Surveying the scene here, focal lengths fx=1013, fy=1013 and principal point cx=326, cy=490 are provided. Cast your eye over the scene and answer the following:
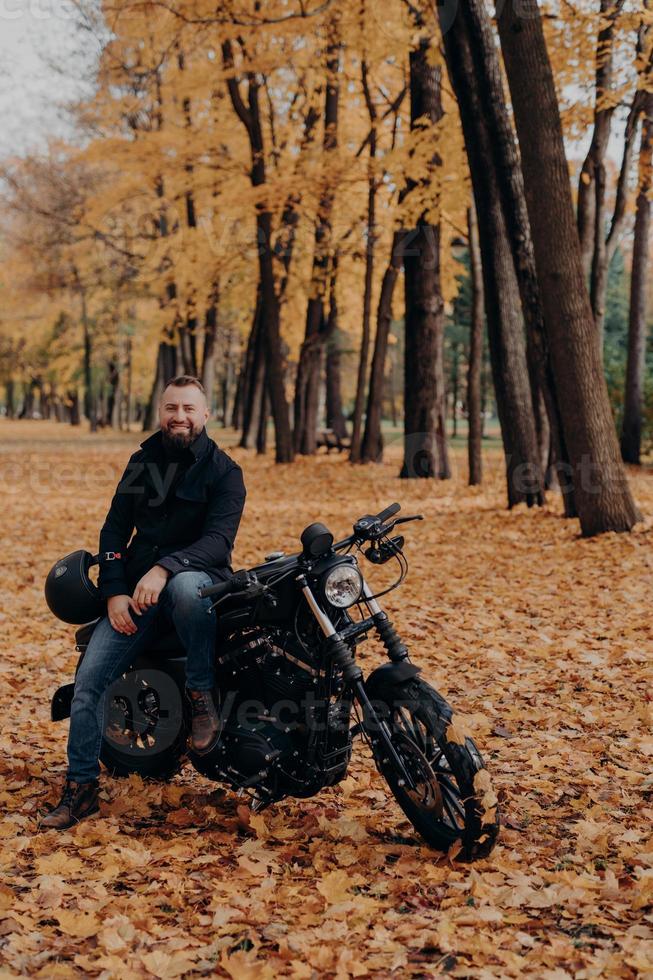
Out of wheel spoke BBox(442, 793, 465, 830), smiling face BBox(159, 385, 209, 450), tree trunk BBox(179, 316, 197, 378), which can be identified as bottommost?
wheel spoke BBox(442, 793, 465, 830)

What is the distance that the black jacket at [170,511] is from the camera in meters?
4.41

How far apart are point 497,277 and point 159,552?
970 centimetres

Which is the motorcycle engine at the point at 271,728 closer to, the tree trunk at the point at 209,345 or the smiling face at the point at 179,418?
the smiling face at the point at 179,418

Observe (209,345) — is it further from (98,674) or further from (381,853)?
(381,853)

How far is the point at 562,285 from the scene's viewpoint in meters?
10.7

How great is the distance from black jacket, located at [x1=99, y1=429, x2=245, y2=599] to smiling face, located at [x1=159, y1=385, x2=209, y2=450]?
2.0 inches

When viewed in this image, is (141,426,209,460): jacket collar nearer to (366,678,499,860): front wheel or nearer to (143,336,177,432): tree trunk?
(366,678,499,860): front wheel

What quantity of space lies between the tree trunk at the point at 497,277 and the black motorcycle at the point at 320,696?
941 cm

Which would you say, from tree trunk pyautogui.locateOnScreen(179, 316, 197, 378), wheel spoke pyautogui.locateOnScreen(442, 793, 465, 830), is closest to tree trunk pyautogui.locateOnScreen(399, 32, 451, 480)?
tree trunk pyautogui.locateOnScreen(179, 316, 197, 378)

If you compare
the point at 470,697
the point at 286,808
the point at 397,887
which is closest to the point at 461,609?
the point at 470,697

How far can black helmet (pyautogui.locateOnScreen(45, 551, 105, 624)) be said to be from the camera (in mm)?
4426

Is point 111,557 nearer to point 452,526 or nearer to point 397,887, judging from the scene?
point 397,887

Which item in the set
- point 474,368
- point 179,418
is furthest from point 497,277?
point 179,418

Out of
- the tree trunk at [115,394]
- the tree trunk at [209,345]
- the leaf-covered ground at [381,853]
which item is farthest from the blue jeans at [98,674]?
the tree trunk at [115,394]
